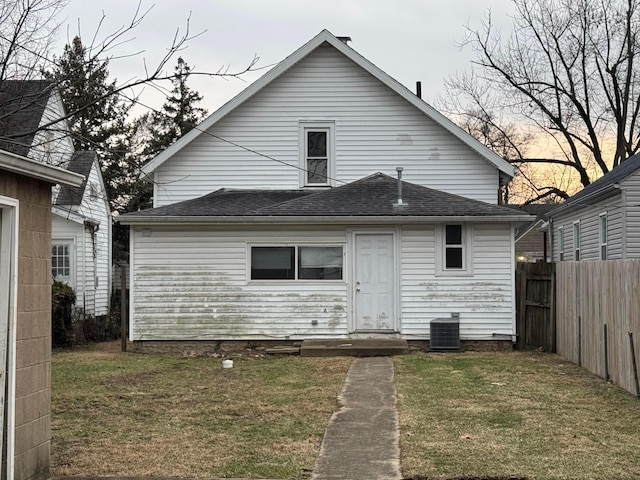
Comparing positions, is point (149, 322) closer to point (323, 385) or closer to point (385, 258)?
point (385, 258)

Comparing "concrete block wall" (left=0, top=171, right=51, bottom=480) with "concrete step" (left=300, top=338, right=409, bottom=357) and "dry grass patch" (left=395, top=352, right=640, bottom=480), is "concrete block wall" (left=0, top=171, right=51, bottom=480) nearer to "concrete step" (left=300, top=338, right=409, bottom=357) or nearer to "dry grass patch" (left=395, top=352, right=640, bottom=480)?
"dry grass patch" (left=395, top=352, right=640, bottom=480)

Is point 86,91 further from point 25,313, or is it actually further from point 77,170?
point 77,170

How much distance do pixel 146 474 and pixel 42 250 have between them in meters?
2.07

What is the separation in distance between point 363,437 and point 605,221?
680 inches

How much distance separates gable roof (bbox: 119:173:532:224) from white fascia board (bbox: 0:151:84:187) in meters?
10.1

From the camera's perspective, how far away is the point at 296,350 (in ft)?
56.6

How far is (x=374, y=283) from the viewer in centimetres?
1794

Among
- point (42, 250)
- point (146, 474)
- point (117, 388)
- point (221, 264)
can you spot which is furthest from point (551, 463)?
point (221, 264)

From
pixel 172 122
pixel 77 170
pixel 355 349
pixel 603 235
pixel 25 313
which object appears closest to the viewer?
pixel 25 313

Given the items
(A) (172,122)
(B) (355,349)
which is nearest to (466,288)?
(B) (355,349)

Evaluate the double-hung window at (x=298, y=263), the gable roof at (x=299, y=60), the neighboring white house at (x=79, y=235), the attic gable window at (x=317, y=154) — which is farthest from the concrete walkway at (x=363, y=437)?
the neighboring white house at (x=79, y=235)

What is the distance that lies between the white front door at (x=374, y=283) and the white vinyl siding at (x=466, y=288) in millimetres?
296

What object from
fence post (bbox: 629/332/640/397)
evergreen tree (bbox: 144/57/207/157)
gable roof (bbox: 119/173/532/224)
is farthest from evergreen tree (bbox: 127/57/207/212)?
fence post (bbox: 629/332/640/397)

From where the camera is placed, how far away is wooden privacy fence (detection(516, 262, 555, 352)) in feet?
56.9
